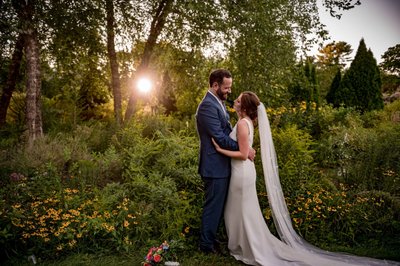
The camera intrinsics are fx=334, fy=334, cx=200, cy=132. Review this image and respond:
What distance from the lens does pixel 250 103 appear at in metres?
4.18

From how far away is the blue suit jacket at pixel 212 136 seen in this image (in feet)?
13.2

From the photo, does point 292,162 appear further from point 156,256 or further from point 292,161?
point 156,256

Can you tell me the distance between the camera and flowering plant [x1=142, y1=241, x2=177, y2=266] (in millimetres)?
3682

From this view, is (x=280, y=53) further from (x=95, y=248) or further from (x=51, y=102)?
(x=51, y=102)

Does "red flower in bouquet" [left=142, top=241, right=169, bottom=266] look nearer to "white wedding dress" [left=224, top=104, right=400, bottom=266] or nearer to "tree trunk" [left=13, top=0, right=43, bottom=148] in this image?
"white wedding dress" [left=224, top=104, right=400, bottom=266]

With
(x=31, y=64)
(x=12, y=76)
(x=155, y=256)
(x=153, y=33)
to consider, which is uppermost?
(x=153, y=33)

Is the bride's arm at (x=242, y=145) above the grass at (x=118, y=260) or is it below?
above

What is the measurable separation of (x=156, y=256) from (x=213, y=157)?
4.33ft

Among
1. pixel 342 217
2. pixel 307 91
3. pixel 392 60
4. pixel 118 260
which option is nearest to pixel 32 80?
pixel 118 260

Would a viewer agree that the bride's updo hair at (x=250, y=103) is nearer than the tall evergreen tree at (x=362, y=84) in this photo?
Yes

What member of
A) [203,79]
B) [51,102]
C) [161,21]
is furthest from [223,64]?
[51,102]

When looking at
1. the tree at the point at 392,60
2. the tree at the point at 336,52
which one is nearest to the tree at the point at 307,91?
the tree at the point at 392,60

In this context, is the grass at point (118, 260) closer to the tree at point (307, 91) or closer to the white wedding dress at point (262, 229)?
the white wedding dress at point (262, 229)

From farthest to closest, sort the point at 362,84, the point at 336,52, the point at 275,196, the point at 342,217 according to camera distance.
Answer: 1. the point at 336,52
2. the point at 362,84
3. the point at 342,217
4. the point at 275,196
